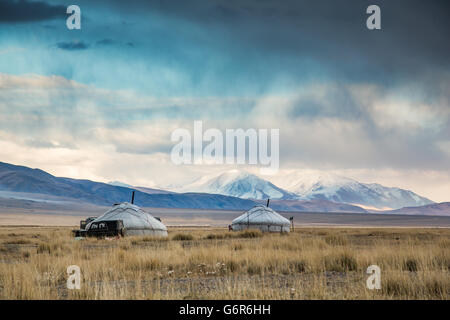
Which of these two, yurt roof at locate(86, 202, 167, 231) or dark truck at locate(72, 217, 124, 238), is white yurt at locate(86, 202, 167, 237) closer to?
yurt roof at locate(86, 202, 167, 231)

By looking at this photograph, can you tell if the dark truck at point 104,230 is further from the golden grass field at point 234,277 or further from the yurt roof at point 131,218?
the golden grass field at point 234,277

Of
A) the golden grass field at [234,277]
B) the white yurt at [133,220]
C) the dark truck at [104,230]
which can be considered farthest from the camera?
the white yurt at [133,220]

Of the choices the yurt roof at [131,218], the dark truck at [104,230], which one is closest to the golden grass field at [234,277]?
the dark truck at [104,230]

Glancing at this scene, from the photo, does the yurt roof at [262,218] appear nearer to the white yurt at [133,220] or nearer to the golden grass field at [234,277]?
the white yurt at [133,220]

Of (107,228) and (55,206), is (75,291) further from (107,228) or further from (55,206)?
(55,206)

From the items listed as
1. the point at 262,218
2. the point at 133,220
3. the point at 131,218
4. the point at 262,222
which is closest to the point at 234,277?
the point at 133,220

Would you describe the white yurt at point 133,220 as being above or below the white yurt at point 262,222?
below

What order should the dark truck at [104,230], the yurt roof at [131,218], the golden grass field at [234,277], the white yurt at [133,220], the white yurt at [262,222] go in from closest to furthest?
the golden grass field at [234,277] < the dark truck at [104,230] < the white yurt at [133,220] < the yurt roof at [131,218] < the white yurt at [262,222]

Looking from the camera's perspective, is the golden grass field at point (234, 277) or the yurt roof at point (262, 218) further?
the yurt roof at point (262, 218)

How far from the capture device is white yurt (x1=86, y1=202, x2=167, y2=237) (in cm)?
3506

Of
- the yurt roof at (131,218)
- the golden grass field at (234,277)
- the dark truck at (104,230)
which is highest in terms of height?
the yurt roof at (131,218)

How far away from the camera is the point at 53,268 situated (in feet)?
44.9

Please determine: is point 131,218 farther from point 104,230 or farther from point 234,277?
point 234,277

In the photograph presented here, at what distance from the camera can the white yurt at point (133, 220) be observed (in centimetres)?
3506
